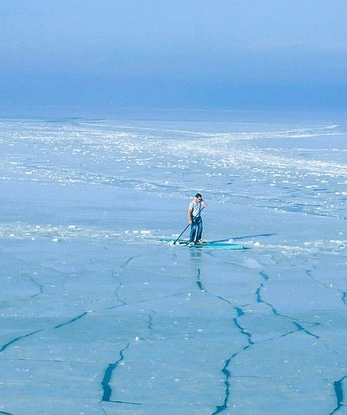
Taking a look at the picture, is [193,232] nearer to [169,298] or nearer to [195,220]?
[195,220]

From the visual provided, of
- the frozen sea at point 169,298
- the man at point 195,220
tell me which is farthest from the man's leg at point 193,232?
the frozen sea at point 169,298

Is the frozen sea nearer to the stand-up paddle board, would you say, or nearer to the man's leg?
the stand-up paddle board

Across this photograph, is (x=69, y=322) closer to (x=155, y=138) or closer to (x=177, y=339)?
(x=177, y=339)

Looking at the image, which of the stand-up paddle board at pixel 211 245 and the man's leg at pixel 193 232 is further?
the man's leg at pixel 193 232

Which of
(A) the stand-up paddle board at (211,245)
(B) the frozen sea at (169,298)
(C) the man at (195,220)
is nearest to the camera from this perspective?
(B) the frozen sea at (169,298)

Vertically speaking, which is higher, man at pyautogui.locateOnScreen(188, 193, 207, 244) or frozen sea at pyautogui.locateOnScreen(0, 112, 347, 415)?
man at pyautogui.locateOnScreen(188, 193, 207, 244)

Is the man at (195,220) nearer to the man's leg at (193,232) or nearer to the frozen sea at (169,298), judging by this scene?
the man's leg at (193,232)

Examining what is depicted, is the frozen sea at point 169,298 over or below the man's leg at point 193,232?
below

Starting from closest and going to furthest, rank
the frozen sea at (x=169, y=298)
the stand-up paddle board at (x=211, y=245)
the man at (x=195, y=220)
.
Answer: the frozen sea at (x=169, y=298), the stand-up paddle board at (x=211, y=245), the man at (x=195, y=220)

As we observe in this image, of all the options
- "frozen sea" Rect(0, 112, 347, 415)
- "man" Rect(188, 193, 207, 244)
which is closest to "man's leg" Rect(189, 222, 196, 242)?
"man" Rect(188, 193, 207, 244)
